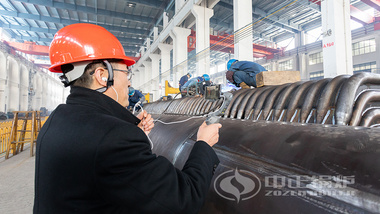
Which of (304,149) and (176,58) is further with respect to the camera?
(176,58)

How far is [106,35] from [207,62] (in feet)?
22.8

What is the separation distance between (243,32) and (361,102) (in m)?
4.75

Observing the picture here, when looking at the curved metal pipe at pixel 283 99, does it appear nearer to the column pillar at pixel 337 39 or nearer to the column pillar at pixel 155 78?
the column pillar at pixel 337 39

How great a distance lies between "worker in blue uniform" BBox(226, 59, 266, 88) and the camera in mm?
3664

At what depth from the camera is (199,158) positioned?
2.68 ft

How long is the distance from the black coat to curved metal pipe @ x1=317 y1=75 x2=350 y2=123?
1222mm

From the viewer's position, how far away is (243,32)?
562 centimetres

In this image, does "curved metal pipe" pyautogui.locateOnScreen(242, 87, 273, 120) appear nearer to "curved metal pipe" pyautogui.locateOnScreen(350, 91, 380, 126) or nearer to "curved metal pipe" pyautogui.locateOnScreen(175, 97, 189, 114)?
"curved metal pipe" pyautogui.locateOnScreen(350, 91, 380, 126)

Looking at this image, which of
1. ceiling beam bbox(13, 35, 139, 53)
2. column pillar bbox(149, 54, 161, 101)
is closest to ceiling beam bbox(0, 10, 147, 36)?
column pillar bbox(149, 54, 161, 101)

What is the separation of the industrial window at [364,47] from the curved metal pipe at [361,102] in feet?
37.9

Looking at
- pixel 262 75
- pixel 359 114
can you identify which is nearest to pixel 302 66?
pixel 262 75

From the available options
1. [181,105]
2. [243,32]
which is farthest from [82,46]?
[243,32]

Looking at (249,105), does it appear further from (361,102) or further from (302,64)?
(302,64)

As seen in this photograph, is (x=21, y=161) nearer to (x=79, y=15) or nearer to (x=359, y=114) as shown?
(x=359, y=114)
